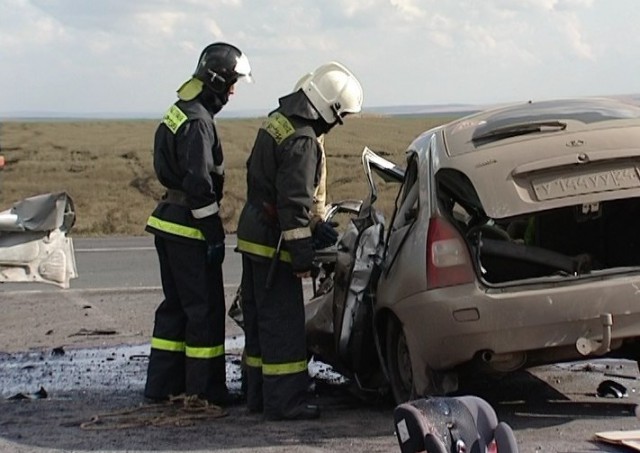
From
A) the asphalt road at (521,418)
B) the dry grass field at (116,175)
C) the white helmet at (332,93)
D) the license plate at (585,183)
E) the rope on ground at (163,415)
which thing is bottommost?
the dry grass field at (116,175)

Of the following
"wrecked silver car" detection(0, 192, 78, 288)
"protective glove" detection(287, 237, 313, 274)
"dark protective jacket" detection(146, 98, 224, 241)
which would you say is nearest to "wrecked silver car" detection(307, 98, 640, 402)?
"protective glove" detection(287, 237, 313, 274)

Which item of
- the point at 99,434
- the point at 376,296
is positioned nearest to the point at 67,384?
the point at 99,434

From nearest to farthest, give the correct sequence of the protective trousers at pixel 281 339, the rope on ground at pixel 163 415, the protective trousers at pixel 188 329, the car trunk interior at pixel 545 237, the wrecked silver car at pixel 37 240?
1. the car trunk interior at pixel 545 237
2. the rope on ground at pixel 163 415
3. the protective trousers at pixel 281 339
4. the protective trousers at pixel 188 329
5. the wrecked silver car at pixel 37 240

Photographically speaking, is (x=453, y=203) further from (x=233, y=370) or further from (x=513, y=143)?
(x=233, y=370)

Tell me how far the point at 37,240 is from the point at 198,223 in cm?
164

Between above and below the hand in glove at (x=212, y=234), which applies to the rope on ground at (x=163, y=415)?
below

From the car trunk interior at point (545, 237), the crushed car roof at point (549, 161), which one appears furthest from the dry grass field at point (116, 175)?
the crushed car roof at point (549, 161)

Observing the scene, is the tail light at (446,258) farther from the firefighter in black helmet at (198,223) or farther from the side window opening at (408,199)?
the firefighter in black helmet at (198,223)

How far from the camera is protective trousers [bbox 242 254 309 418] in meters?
6.86

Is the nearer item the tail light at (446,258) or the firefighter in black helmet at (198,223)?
the tail light at (446,258)

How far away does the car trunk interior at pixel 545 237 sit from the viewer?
6.32 metres

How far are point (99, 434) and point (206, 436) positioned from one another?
568mm

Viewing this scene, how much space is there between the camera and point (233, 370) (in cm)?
869

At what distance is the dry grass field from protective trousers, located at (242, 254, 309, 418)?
19.1 feet
